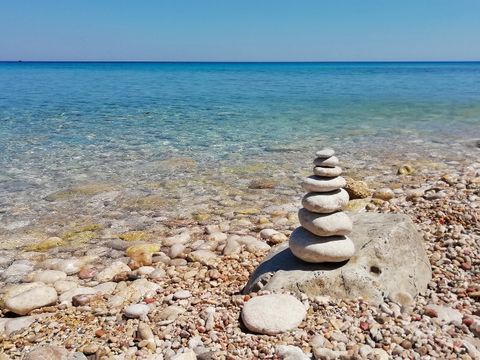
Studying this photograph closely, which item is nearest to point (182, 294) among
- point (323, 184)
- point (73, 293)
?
point (73, 293)

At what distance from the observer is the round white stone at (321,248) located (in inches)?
Answer: 178

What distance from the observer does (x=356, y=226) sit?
5.28 meters

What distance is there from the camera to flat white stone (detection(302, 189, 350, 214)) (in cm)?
464

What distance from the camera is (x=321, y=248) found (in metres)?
4.55

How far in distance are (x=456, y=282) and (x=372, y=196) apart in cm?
390

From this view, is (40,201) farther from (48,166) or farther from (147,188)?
(48,166)

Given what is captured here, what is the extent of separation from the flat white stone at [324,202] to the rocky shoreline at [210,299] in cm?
93

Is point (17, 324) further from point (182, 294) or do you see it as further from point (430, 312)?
point (430, 312)

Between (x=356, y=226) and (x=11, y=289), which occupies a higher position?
(x=356, y=226)

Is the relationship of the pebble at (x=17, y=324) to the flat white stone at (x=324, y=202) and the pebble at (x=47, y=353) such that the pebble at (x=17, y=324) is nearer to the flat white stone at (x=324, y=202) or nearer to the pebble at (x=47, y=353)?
the pebble at (x=47, y=353)

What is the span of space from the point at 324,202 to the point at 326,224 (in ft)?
0.74

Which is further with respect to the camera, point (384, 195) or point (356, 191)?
point (356, 191)

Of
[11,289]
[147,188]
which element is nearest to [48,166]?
[147,188]

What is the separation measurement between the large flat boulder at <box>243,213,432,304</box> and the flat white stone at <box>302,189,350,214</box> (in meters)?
0.51
